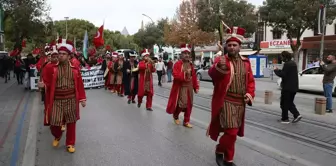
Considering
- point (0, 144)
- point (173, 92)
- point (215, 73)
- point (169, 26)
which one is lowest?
point (0, 144)

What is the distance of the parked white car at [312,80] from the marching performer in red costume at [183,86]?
9.79 m

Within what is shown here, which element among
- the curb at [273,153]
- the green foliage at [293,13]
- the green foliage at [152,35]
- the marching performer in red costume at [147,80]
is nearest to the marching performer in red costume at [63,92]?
the curb at [273,153]

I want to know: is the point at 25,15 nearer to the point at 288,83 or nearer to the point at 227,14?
the point at 227,14

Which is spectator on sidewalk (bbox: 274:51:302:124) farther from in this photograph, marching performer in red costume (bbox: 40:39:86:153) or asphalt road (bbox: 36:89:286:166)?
marching performer in red costume (bbox: 40:39:86:153)

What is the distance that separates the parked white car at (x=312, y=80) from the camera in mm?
15898

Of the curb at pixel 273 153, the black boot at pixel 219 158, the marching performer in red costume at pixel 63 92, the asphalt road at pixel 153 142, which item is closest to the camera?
the black boot at pixel 219 158

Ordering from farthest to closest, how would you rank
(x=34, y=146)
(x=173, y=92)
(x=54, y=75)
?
(x=173, y=92), (x=34, y=146), (x=54, y=75)

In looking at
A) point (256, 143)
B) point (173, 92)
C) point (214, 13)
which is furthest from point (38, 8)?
point (256, 143)

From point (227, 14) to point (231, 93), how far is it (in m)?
34.5

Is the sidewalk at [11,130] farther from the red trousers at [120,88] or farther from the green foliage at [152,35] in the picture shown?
the green foliage at [152,35]

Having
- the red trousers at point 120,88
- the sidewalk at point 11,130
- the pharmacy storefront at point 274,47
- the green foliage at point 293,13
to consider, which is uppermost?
the green foliage at point 293,13

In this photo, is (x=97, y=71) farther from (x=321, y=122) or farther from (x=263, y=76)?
(x=263, y=76)

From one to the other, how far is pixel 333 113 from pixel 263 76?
20.4 metres

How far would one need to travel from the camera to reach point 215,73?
474cm
